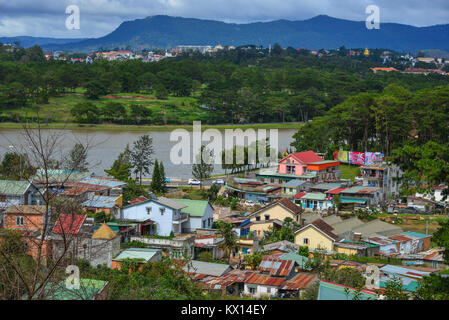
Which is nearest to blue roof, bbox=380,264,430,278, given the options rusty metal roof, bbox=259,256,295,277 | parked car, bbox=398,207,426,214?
rusty metal roof, bbox=259,256,295,277

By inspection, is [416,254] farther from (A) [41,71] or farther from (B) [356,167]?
(A) [41,71]

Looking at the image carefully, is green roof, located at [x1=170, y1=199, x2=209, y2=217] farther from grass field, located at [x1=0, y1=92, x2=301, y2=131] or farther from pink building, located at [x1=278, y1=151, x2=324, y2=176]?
grass field, located at [x1=0, y1=92, x2=301, y2=131]

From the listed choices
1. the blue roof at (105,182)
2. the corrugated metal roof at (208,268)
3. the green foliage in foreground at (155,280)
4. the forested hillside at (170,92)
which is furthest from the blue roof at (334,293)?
the forested hillside at (170,92)

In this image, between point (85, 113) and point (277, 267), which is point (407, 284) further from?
point (85, 113)

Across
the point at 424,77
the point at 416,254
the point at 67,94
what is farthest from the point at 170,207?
the point at 424,77

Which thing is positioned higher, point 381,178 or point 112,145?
point 112,145

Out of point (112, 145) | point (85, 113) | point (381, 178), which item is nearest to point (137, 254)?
point (381, 178)
